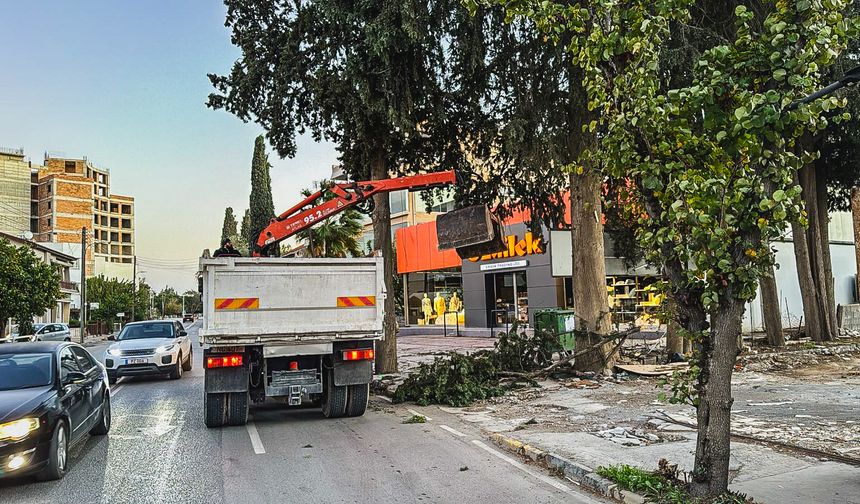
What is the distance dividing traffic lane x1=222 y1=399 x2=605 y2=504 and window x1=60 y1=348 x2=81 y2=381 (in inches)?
85.4

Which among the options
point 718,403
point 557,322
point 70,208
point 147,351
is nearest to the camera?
point 718,403

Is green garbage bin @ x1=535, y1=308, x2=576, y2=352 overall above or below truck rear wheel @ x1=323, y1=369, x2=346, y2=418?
above

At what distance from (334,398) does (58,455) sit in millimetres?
4200

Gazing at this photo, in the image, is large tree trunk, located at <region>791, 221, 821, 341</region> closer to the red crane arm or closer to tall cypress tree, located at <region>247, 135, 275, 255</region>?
the red crane arm

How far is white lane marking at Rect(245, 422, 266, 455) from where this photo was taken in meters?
8.27

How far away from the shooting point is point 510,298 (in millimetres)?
31469

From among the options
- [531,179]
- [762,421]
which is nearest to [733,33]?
[531,179]

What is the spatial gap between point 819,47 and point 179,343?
16820mm

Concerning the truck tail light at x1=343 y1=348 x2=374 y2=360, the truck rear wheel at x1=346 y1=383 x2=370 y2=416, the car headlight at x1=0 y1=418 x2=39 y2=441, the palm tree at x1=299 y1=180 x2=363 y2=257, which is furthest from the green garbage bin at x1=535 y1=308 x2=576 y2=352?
the palm tree at x1=299 y1=180 x2=363 y2=257

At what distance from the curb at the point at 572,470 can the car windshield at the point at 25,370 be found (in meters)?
5.74

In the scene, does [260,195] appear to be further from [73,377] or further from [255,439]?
[73,377]

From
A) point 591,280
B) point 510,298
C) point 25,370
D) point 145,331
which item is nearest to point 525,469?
point 25,370

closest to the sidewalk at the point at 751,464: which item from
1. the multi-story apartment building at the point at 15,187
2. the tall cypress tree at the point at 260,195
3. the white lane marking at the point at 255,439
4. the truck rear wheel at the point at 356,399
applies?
the truck rear wheel at the point at 356,399

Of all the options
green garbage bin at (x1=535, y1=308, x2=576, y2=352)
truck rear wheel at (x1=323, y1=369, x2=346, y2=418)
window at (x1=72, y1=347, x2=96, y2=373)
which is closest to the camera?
window at (x1=72, y1=347, x2=96, y2=373)
